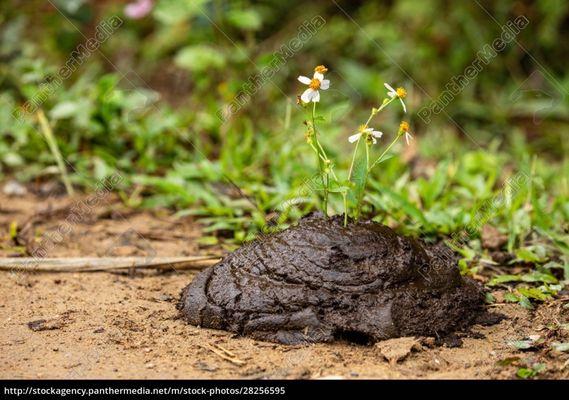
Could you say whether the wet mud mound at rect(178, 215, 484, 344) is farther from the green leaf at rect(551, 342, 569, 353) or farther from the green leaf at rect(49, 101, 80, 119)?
the green leaf at rect(49, 101, 80, 119)

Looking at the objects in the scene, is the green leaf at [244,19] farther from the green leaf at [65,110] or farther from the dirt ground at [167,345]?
the dirt ground at [167,345]

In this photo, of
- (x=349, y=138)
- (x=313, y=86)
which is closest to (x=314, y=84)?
(x=313, y=86)

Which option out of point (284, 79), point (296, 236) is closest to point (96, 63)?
point (284, 79)

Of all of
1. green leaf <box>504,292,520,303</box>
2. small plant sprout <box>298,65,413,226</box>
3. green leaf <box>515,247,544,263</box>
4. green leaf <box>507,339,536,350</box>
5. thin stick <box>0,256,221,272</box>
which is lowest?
green leaf <box>507,339,536,350</box>

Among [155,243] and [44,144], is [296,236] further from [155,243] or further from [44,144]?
[44,144]

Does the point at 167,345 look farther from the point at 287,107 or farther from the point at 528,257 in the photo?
the point at 287,107

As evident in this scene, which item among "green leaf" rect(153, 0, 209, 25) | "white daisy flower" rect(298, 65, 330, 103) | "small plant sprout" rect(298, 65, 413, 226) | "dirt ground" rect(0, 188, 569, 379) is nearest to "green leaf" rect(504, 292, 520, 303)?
"dirt ground" rect(0, 188, 569, 379)

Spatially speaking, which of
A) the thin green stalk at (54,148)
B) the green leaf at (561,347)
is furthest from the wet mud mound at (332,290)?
the thin green stalk at (54,148)
